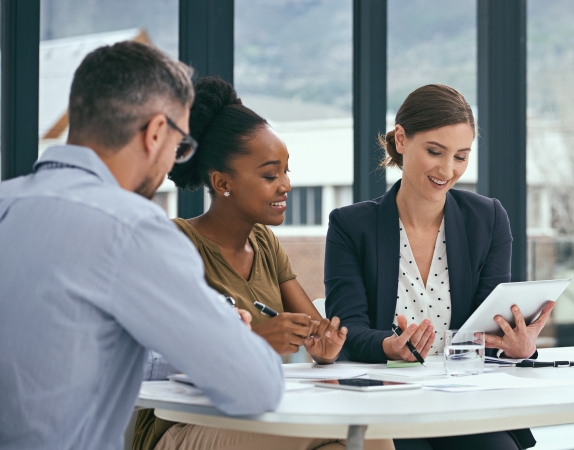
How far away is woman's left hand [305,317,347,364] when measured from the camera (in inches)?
75.4

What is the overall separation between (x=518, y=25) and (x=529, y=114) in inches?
18.9

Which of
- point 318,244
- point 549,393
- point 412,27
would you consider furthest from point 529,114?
point 549,393

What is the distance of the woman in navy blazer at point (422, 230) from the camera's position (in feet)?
7.55

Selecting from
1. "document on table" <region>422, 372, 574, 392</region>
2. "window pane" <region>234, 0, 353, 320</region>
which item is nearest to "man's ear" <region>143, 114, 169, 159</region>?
"document on table" <region>422, 372, 574, 392</region>

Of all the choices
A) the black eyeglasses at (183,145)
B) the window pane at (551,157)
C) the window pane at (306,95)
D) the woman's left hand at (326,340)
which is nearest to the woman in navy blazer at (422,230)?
the woman's left hand at (326,340)

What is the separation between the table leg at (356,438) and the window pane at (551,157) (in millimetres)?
2771

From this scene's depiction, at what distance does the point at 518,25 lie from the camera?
362 cm

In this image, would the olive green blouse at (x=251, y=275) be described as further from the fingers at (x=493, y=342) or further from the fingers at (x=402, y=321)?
the fingers at (x=493, y=342)

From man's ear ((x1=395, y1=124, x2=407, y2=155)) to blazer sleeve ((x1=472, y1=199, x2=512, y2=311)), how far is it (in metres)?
0.36

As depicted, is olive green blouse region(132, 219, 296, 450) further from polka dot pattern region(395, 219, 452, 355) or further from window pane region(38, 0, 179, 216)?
window pane region(38, 0, 179, 216)

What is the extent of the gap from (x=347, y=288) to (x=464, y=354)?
0.59 metres

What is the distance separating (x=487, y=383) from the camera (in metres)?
1.62

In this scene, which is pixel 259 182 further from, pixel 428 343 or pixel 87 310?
pixel 87 310

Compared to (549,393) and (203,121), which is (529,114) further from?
(549,393)
